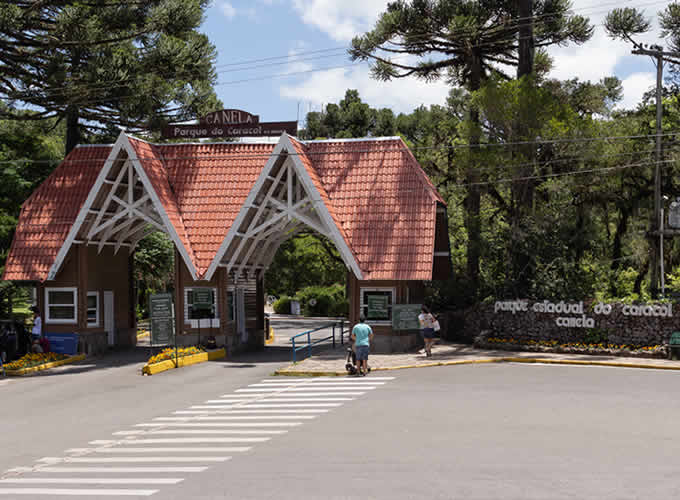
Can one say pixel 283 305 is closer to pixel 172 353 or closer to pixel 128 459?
pixel 172 353

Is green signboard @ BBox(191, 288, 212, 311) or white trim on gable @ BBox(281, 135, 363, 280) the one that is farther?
green signboard @ BBox(191, 288, 212, 311)

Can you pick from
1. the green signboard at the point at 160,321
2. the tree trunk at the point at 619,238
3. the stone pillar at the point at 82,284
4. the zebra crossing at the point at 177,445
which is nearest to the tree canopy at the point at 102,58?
the stone pillar at the point at 82,284

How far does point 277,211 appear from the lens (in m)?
30.6

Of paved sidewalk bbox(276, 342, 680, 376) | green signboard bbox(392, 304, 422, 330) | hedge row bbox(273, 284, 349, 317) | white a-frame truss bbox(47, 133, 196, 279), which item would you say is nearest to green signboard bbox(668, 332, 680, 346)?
paved sidewalk bbox(276, 342, 680, 376)

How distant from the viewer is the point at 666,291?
26.3 metres

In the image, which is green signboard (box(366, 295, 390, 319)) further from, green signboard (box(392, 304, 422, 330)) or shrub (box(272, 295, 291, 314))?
shrub (box(272, 295, 291, 314))

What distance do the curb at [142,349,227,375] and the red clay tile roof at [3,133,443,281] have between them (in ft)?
10.8

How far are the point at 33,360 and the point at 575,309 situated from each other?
62.9ft

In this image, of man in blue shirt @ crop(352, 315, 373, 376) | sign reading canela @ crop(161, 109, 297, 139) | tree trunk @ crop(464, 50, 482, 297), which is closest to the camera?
man in blue shirt @ crop(352, 315, 373, 376)

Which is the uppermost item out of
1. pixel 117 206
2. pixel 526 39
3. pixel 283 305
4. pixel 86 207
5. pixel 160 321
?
pixel 526 39

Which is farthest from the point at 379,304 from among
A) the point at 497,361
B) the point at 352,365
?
the point at 352,365

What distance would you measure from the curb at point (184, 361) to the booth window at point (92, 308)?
5732mm

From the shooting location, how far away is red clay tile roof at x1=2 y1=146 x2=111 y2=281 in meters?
28.2

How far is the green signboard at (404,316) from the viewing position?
26734mm
